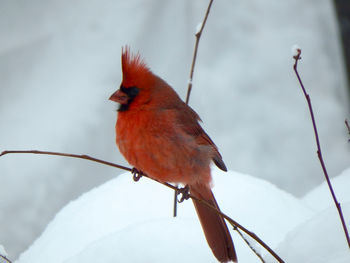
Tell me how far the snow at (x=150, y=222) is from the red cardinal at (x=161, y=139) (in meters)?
0.06

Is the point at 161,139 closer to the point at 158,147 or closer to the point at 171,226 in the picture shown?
the point at 158,147

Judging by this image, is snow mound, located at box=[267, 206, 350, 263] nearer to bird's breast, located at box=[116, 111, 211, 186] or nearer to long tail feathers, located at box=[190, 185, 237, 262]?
long tail feathers, located at box=[190, 185, 237, 262]

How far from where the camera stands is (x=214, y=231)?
4.16ft

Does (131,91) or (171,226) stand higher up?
(131,91)

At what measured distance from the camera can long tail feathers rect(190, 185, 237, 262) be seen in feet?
3.86

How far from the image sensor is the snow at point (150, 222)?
1.21 m

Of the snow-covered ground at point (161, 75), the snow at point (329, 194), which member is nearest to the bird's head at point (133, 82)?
the snow at point (329, 194)

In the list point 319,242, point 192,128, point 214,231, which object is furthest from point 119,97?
point 319,242

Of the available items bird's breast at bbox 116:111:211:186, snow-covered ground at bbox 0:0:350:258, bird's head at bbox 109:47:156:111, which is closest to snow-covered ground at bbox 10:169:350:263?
bird's breast at bbox 116:111:211:186

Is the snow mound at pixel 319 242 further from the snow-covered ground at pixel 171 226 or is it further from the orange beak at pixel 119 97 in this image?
the orange beak at pixel 119 97

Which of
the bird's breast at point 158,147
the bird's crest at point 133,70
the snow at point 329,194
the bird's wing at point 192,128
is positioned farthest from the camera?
the snow at point 329,194

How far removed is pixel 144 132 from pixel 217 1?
5.57 ft

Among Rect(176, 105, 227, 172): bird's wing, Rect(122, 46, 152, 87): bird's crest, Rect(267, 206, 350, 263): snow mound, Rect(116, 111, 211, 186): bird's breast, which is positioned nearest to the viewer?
Rect(267, 206, 350, 263): snow mound

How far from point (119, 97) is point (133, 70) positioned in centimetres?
8
